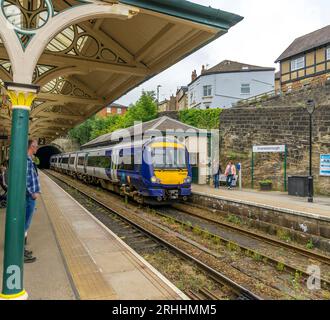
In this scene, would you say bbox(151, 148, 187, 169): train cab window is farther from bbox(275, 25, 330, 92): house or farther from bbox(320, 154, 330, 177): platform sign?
bbox(275, 25, 330, 92): house

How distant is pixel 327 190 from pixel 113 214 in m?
11.4

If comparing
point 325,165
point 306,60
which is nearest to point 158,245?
point 325,165

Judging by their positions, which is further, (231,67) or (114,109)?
(114,109)

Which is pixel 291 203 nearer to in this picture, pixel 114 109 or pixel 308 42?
pixel 308 42

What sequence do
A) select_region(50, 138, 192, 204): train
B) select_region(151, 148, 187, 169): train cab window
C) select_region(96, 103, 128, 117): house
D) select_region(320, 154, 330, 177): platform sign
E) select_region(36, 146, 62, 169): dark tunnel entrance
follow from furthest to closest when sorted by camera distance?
select_region(96, 103, 128, 117): house → select_region(36, 146, 62, 169): dark tunnel entrance → select_region(320, 154, 330, 177): platform sign → select_region(151, 148, 187, 169): train cab window → select_region(50, 138, 192, 204): train

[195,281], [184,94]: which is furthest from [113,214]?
[184,94]

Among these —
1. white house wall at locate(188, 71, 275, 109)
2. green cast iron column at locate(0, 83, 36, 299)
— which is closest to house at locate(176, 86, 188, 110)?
white house wall at locate(188, 71, 275, 109)

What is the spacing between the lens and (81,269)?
4.96 m

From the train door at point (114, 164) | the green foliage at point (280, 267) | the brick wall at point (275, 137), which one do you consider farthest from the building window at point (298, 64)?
the green foliage at point (280, 267)

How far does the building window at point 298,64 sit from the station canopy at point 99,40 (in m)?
25.6

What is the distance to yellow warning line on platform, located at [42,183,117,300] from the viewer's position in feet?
13.3

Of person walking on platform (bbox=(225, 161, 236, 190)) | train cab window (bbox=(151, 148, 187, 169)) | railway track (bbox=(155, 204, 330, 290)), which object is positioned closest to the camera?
railway track (bbox=(155, 204, 330, 290))

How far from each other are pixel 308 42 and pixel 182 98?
962 inches

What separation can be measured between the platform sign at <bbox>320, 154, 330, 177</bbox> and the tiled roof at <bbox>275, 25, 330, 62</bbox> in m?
16.4
